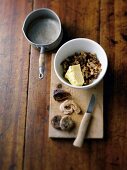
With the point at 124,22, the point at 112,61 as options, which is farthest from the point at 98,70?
the point at 124,22

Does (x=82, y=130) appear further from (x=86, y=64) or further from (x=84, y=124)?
(x=86, y=64)

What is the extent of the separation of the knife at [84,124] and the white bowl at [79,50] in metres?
0.06

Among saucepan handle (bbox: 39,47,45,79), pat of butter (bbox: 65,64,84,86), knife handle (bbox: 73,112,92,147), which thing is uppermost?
saucepan handle (bbox: 39,47,45,79)

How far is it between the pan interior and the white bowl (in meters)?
0.06

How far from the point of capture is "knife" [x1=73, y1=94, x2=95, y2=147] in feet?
3.08

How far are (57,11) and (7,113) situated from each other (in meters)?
0.31

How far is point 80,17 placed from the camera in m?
1.05

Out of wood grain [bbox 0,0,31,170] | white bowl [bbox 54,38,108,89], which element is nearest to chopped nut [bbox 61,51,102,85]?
white bowl [bbox 54,38,108,89]

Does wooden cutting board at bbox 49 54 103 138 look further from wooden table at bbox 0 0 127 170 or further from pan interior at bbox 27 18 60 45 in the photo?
pan interior at bbox 27 18 60 45

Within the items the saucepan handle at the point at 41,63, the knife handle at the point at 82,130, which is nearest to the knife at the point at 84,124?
the knife handle at the point at 82,130

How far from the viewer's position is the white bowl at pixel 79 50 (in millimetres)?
934

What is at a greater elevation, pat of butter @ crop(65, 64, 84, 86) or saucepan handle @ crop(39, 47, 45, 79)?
saucepan handle @ crop(39, 47, 45, 79)

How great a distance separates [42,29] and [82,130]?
0.30 m

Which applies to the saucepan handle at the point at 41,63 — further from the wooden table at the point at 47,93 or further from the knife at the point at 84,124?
the knife at the point at 84,124
